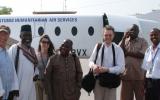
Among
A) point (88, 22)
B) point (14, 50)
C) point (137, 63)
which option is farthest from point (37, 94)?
point (88, 22)

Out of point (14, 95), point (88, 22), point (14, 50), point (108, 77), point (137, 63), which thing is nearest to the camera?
point (14, 95)

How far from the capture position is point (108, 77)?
909cm

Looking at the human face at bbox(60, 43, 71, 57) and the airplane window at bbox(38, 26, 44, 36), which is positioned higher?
the human face at bbox(60, 43, 71, 57)

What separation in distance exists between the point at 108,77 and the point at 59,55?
0.99m

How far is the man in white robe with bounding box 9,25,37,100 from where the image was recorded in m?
8.42

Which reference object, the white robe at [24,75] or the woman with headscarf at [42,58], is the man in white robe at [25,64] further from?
the woman with headscarf at [42,58]

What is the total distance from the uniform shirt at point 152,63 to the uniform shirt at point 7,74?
268 cm

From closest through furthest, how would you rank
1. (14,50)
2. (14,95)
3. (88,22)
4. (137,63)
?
1. (14,95)
2. (14,50)
3. (137,63)
4. (88,22)

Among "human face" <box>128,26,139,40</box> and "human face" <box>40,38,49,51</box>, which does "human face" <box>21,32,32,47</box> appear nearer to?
"human face" <box>40,38,49,51</box>

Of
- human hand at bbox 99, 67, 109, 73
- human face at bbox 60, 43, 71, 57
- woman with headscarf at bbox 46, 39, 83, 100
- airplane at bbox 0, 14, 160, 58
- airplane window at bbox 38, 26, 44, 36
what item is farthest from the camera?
airplane window at bbox 38, 26, 44, 36

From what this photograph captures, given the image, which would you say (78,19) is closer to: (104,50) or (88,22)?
(88,22)

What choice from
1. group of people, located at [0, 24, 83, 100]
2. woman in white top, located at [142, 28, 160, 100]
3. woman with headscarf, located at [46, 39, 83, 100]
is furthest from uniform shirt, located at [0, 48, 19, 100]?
woman in white top, located at [142, 28, 160, 100]

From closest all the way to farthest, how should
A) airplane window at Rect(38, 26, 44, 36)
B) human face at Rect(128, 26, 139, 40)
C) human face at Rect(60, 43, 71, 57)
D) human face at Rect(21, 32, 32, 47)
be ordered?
human face at Rect(21, 32, 32, 47), human face at Rect(60, 43, 71, 57), human face at Rect(128, 26, 139, 40), airplane window at Rect(38, 26, 44, 36)

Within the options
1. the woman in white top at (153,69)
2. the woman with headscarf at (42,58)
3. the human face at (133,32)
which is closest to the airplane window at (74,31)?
the human face at (133,32)
